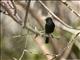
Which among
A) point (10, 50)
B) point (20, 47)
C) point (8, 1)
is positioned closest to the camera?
point (8, 1)

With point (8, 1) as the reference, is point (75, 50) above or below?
below

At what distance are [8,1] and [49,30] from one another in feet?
1.57

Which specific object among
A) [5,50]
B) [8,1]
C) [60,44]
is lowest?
[5,50]

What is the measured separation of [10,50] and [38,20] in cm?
129

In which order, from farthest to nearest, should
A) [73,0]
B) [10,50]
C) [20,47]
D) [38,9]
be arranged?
[10,50] < [20,47] < [38,9] < [73,0]

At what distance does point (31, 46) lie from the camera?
564 centimetres

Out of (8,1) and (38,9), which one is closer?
(8,1)

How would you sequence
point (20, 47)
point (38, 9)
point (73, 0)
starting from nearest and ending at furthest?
1. point (73, 0)
2. point (38, 9)
3. point (20, 47)

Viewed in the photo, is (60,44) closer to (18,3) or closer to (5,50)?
(18,3)

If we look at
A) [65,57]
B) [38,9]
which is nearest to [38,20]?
[38,9]

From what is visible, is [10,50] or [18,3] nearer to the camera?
[18,3]

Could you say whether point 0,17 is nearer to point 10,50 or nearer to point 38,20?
point 10,50

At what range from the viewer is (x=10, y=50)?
19.6 feet

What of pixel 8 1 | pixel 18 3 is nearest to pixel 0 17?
pixel 18 3
